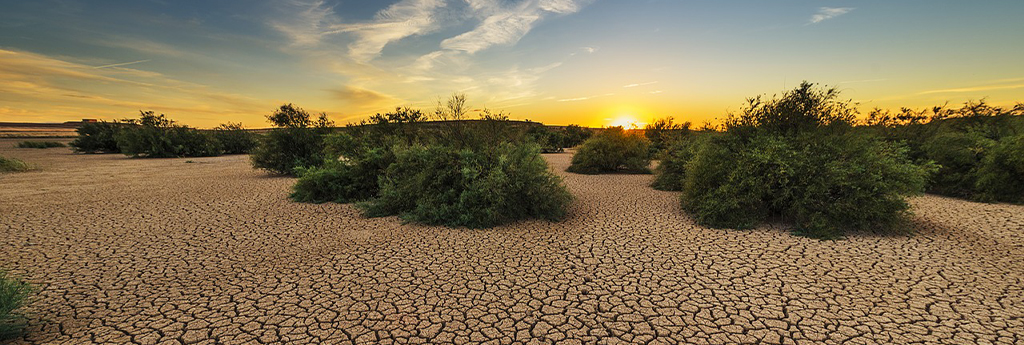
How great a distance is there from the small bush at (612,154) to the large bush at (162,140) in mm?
28432

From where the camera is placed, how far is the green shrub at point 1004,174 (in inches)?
374

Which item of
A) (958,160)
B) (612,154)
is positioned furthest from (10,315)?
(958,160)

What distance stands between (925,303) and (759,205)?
3699mm

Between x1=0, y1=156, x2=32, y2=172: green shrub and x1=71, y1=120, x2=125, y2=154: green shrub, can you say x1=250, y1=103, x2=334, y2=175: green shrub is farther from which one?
x1=71, y1=120, x2=125, y2=154: green shrub

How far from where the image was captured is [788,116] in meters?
8.45

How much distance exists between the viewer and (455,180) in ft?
27.8

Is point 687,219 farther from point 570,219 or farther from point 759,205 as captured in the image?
point 570,219

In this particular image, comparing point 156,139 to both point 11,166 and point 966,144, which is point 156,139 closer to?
point 11,166

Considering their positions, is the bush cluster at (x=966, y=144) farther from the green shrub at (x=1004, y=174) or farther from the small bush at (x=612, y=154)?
the small bush at (x=612, y=154)

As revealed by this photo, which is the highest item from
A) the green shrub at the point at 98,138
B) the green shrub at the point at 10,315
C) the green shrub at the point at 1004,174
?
the green shrub at the point at 98,138

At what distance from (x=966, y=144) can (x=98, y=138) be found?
49.6m

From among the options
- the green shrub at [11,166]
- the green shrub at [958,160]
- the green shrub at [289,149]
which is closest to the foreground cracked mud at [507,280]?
the green shrub at [958,160]

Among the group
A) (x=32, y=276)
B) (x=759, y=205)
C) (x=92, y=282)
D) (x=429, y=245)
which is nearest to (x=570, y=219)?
(x=429, y=245)

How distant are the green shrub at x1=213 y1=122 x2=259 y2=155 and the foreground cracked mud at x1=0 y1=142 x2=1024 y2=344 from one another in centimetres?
2652
